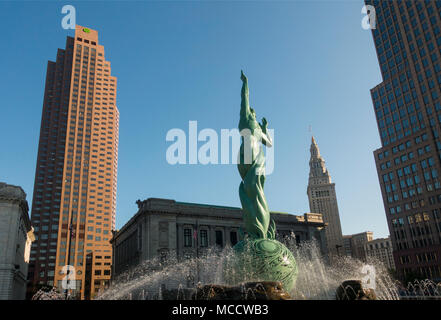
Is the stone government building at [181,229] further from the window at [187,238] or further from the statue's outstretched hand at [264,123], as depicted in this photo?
the statue's outstretched hand at [264,123]

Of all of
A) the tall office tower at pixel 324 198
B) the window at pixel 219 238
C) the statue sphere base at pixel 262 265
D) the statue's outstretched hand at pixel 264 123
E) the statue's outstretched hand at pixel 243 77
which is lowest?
the statue sphere base at pixel 262 265

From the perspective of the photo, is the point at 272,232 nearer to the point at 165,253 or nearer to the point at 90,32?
the point at 165,253

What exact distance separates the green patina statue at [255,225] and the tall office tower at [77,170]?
3255 inches

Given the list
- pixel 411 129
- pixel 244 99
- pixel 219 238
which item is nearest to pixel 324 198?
pixel 411 129

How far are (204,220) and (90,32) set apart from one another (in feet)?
318

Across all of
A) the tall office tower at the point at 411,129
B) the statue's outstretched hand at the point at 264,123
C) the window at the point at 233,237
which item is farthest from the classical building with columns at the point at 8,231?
the tall office tower at the point at 411,129

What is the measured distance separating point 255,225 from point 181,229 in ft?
126

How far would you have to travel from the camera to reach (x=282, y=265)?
19703 millimetres

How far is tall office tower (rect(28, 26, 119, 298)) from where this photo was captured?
98.9m

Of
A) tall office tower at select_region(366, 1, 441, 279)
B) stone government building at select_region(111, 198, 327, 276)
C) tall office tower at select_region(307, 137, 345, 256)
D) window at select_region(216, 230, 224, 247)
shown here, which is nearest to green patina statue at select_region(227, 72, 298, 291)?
stone government building at select_region(111, 198, 327, 276)

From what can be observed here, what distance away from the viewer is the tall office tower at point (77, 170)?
325 ft

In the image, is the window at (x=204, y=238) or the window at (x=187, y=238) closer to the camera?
the window at (x=187, y=238)

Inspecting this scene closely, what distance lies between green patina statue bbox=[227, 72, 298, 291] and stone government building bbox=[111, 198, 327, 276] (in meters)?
30.4
